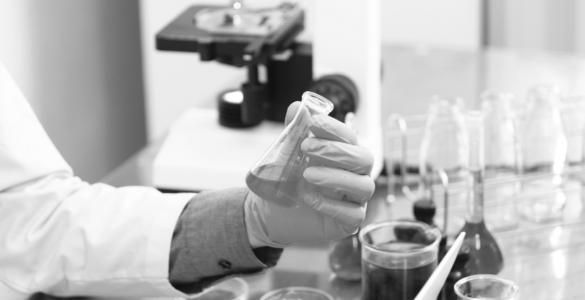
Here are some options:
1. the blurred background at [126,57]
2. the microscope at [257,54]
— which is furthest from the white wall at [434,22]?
the microscope at [257,54]

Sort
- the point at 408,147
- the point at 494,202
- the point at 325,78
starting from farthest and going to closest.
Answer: the point at 408,147 → the point at 325,78 → the point at 494,202

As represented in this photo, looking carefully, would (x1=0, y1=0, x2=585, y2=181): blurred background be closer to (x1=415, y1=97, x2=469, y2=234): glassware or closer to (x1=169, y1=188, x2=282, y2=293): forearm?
(x1=415, y1=97, x2=469, y2=234): glassware

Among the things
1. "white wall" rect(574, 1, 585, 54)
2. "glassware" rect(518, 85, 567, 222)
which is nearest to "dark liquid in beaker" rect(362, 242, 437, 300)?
"glassware" rect(518, 85, 567, 222)

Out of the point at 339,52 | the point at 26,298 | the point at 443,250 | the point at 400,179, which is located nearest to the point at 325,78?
the point at 339,52

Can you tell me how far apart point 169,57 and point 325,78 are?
118 cm

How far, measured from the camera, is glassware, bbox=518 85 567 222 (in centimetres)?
164

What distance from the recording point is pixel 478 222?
1393 millimetres

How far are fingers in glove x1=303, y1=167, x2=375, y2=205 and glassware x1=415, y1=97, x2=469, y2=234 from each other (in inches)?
14.7

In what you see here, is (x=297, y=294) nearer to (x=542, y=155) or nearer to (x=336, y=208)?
(x=336, y=208)

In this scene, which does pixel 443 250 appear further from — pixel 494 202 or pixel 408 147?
pixel 408 147

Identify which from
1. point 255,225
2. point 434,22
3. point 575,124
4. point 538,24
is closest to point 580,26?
point 538,24

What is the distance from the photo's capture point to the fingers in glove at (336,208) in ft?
3.96

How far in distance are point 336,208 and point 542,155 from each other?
0.60m

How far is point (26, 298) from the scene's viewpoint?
4.70 ft
